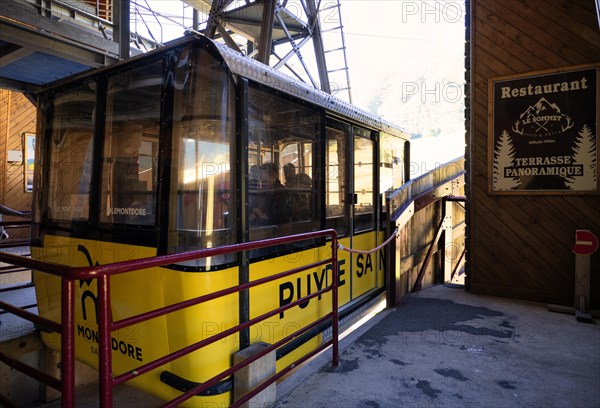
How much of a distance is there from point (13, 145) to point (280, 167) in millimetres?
8892

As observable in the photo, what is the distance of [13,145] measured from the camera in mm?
9039

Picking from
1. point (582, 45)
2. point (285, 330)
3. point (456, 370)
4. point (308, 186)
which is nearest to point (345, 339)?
point (285, 330)

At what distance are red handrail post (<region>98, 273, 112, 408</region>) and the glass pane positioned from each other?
3253 mm

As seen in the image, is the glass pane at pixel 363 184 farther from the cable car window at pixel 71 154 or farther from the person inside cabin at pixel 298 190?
the cable car window at pixel 71 154

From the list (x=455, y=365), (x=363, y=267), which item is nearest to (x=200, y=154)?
(x=455, y=365)

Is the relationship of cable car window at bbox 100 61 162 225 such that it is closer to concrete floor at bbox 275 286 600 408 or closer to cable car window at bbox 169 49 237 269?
cable car window at bbox 169 49 237 269

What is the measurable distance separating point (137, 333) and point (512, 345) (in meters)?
3.17

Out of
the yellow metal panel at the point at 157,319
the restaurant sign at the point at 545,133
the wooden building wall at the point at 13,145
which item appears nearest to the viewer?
the yellow metal panel at the point at 157,319

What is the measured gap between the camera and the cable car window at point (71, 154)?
10.1 feet

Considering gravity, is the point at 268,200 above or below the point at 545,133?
below

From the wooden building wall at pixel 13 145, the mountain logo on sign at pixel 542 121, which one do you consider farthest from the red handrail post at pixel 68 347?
the wooden building wall at pixel 13 145

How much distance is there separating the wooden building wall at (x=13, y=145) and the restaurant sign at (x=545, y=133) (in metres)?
9.71

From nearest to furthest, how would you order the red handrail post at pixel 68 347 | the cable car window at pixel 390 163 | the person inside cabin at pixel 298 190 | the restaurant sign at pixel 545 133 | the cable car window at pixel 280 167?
the red handrail post at pixel 68 347 → the cable car window at pixel 280 167 → the person inside cabin at pixel 298 190 → the restaurant sign at pixel 545 133 → the cable car window at pixel 390 163

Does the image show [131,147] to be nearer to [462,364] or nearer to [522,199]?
[462,364]
